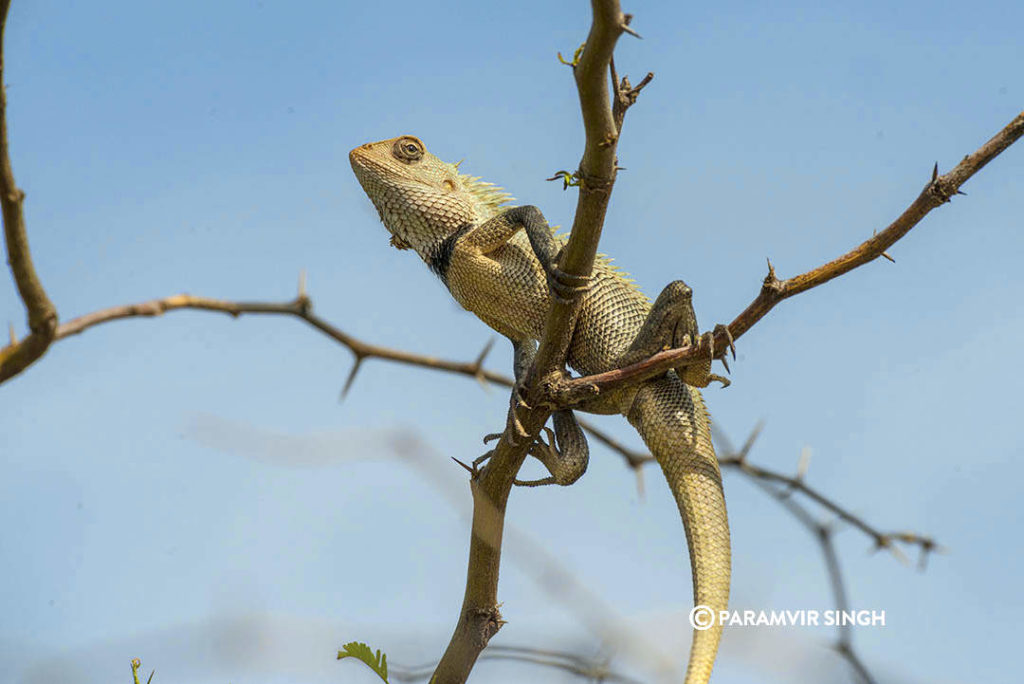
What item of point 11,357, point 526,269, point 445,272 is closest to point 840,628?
point 11,357

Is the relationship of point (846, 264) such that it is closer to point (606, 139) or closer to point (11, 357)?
point (606, 139)

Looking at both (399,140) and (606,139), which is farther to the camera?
(399,140)

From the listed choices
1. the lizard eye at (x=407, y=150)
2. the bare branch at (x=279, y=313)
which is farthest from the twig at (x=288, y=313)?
the lizard eye at (x=407, y=150)

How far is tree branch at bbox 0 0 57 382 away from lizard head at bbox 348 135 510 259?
5.04 m

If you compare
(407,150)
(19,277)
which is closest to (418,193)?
(407,150)

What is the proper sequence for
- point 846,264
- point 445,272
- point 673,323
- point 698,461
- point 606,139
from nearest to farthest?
point 606,139, point 846,264, point 673,323, point 698,461, point 445,272

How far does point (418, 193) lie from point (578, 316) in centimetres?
205

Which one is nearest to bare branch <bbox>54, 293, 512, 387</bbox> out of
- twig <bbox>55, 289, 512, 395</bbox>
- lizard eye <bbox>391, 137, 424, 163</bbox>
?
twig <bbox>55, 289, 512, 395</bbox>

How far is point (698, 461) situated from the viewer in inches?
303

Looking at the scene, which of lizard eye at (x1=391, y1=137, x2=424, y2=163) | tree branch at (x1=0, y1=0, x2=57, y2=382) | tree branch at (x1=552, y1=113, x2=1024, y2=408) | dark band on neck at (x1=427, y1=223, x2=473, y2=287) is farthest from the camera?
lizard eye at (x1=391, y1=137, x2=424, y2=163)

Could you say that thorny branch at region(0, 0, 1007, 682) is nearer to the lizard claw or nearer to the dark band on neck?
the lizard claw

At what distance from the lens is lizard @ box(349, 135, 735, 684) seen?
7.18m

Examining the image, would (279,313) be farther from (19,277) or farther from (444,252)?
(444,252)

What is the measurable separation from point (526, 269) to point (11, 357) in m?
4.82
